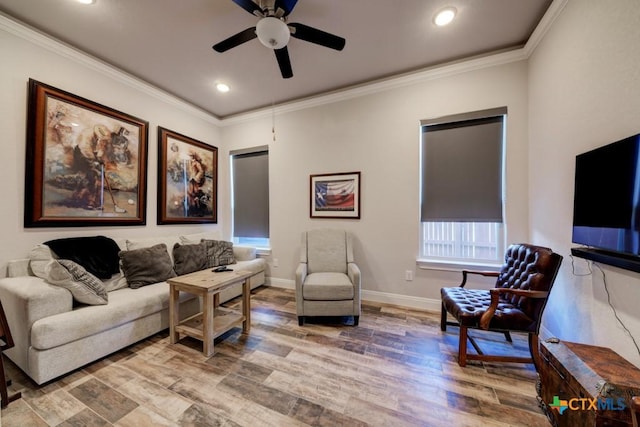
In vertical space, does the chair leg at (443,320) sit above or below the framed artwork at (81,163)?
below

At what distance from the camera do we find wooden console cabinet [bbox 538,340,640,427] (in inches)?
36.2

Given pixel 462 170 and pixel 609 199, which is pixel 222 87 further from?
pixel 609 199

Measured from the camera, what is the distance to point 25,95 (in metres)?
2.10

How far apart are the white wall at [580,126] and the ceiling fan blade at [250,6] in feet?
7.61

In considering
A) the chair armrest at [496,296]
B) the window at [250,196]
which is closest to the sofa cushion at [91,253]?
the window at [250,196]

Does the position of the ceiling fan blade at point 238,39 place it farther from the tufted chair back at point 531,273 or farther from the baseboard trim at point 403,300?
the baseboard trim at point 403,300

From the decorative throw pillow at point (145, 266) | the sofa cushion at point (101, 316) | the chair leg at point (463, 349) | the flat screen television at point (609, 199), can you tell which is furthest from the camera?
the decorative throw pillow at point (145, 266)

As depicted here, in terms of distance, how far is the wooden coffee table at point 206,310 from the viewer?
1952mm

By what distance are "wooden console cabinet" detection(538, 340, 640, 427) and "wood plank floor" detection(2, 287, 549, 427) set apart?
266mm

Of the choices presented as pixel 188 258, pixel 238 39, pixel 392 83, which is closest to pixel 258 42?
pixel 238 39

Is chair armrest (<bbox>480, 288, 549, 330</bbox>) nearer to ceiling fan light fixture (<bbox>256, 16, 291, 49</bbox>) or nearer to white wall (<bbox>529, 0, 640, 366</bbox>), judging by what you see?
white wall (<bbox>529, 0, 640, 366</bbox>)

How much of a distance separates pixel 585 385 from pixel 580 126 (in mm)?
1728

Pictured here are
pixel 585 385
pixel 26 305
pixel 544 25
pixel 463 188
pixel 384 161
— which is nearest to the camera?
pixel 585 385

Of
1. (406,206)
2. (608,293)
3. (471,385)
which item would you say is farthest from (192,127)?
(608,293)
